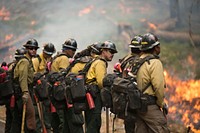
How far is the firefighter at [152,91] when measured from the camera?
4.78m

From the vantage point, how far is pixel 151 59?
4926 mm

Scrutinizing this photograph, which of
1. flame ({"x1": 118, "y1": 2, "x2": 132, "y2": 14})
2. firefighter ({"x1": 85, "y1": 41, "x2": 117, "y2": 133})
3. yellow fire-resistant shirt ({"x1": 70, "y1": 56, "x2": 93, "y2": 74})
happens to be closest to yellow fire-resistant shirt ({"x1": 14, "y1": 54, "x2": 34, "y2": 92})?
yellow fire-resistant shirt ({"x1": 70, "y1": 56, "x2": 93, "y2": 74})

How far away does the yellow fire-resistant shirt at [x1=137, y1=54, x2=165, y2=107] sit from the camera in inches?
187

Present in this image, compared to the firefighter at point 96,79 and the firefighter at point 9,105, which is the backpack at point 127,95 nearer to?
the firefighter at point 96,79

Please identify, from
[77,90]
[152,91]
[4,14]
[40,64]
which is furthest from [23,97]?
[4,14]

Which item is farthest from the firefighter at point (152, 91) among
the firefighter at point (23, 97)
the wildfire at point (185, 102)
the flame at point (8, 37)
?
the flame at point (8, 37)

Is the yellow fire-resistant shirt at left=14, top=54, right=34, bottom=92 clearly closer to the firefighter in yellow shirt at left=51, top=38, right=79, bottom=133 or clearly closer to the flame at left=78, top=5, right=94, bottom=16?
the firefighter in yellow shirt at left=51, top=38, right=79, bottom=133

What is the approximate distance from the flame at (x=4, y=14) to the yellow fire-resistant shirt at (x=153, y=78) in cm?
2078

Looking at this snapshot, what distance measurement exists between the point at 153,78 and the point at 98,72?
171 cm

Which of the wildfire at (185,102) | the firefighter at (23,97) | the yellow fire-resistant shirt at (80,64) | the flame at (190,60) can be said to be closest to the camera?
the yellow fire-resistant shirt at (80,64)

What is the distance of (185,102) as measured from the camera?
11.3 metres

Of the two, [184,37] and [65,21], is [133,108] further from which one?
[65,21]

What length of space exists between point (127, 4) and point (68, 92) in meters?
17.7

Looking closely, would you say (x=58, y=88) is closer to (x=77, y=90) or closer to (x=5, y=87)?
(x=77, y=90)
